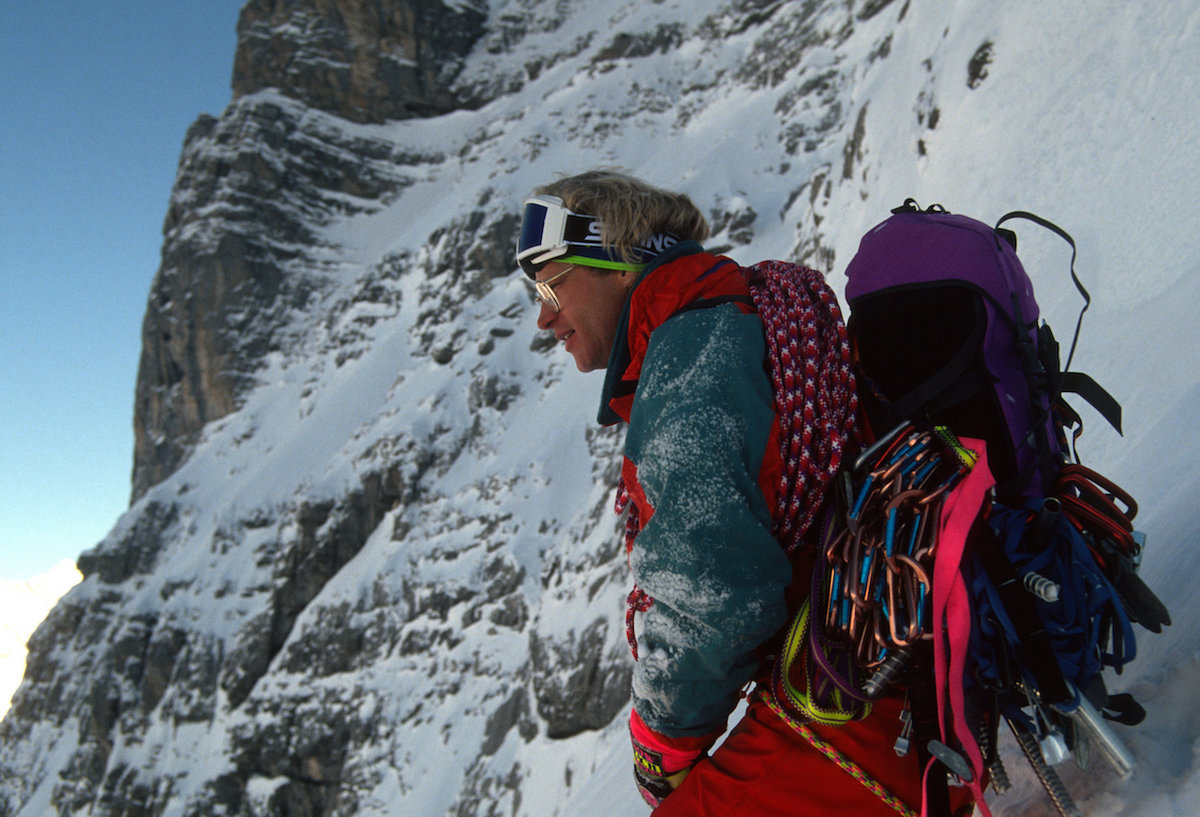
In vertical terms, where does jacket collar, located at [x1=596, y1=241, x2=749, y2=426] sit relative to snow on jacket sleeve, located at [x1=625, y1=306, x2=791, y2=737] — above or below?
above

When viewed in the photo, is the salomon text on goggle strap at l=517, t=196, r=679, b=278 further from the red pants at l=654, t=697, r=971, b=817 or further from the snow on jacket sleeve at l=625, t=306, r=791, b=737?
the red pants at l=654, t=697, r=971, b=817

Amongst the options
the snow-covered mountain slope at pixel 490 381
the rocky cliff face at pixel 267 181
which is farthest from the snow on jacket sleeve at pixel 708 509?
the rocky cliff face at pixel 267 181

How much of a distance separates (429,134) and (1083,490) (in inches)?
2010

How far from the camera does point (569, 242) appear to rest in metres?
1.97

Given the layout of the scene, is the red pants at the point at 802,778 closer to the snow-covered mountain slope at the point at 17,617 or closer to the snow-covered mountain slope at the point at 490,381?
the snow-covered mountain slope at the point at 490,381

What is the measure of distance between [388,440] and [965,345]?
90.7 ft

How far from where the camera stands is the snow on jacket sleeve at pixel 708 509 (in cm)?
143

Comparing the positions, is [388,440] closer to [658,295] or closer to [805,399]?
[658,295]

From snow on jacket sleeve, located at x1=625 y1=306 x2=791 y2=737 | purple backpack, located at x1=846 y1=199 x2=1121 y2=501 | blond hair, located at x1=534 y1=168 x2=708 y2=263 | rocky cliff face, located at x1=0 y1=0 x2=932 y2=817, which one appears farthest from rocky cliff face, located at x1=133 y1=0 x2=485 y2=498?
purple backpack, located at x1=846 y1=199 x2=1121 y2=501

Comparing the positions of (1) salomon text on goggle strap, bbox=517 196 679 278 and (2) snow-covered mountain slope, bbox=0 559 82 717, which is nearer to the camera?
(1) salomon text on goggle strap, bbox=517 196 679 278

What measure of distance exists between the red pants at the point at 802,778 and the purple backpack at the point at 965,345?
0.58 meters

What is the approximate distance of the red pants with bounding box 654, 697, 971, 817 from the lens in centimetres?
146

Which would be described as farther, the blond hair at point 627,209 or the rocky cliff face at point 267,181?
the rocky cliff face at point 267,181

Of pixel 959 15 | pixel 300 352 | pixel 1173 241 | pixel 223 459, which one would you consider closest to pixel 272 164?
pixel 300 352
